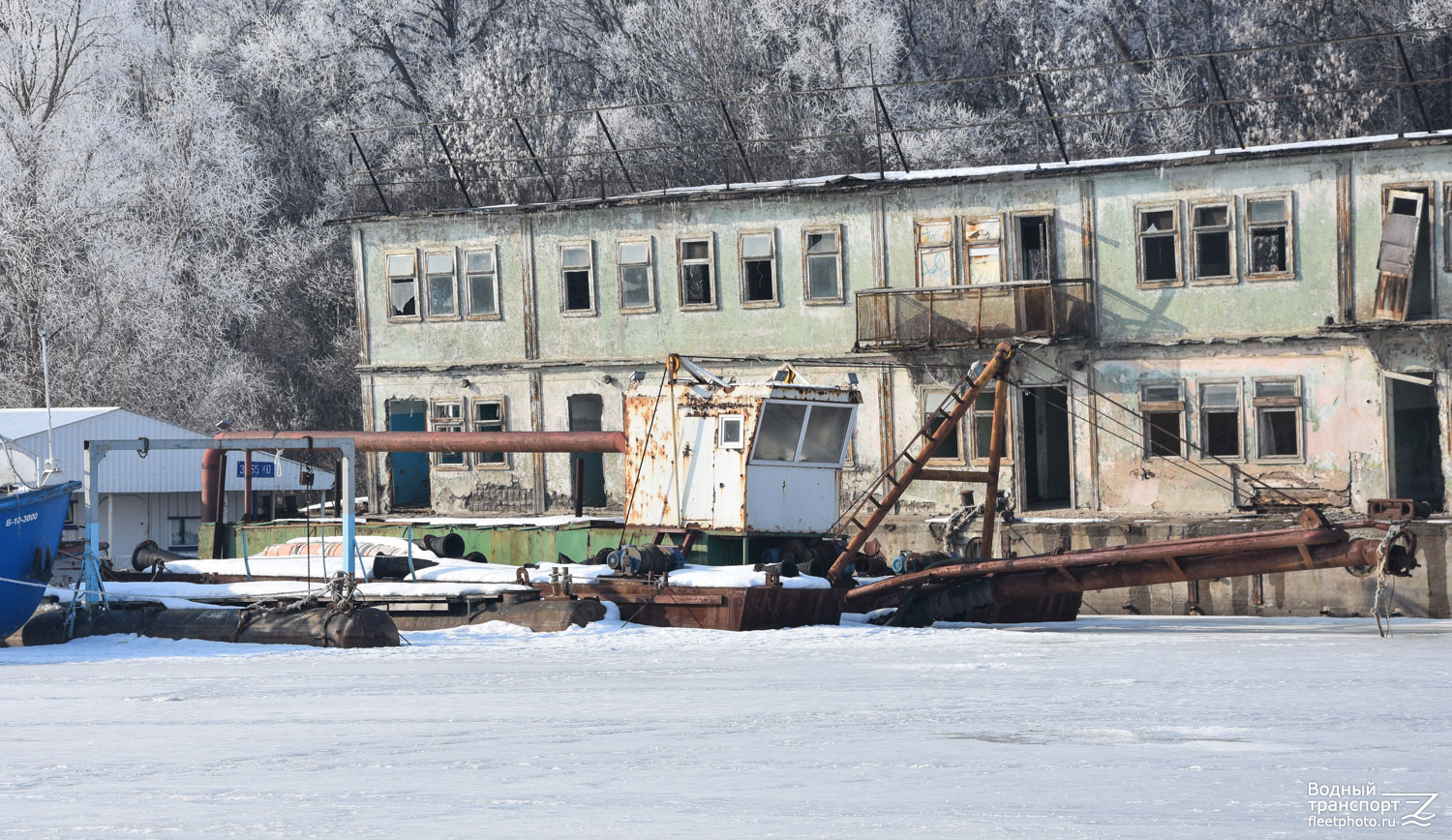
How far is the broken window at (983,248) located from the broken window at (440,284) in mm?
10641

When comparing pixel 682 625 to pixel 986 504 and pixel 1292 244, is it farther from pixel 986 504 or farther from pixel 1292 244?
pixel 1292 244

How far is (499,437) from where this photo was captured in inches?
1227

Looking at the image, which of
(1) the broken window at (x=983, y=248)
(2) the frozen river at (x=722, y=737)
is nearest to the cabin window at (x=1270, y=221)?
(1) the broken window at (x=983, y=248)

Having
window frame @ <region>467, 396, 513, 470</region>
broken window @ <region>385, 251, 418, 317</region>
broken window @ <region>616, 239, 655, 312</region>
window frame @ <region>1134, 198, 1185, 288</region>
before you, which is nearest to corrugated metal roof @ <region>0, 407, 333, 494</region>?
window frame @ <region>467, 396, 513, 470</region>

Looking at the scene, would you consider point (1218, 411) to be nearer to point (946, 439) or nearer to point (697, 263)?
point (946, 439)

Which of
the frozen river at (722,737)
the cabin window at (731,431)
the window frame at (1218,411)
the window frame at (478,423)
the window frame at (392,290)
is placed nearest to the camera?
the frozen river at (722,737)

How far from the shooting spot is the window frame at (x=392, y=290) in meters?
38.3

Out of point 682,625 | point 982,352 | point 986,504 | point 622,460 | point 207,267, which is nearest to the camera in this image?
point 682,625

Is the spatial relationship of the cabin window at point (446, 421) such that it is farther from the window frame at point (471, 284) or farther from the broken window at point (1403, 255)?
the broken window at point (1403, 255)

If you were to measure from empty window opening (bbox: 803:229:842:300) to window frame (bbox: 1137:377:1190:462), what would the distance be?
19.6ft

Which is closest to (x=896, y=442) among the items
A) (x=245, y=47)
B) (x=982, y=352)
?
(x=982, y=352)

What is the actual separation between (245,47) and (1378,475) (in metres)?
43.3

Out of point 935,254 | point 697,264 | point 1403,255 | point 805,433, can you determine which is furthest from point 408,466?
point 1403,255

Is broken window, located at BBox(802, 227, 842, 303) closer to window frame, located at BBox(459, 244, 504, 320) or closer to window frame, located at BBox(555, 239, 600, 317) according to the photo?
window frame, located at BBox(555, 239, 600, 317)
